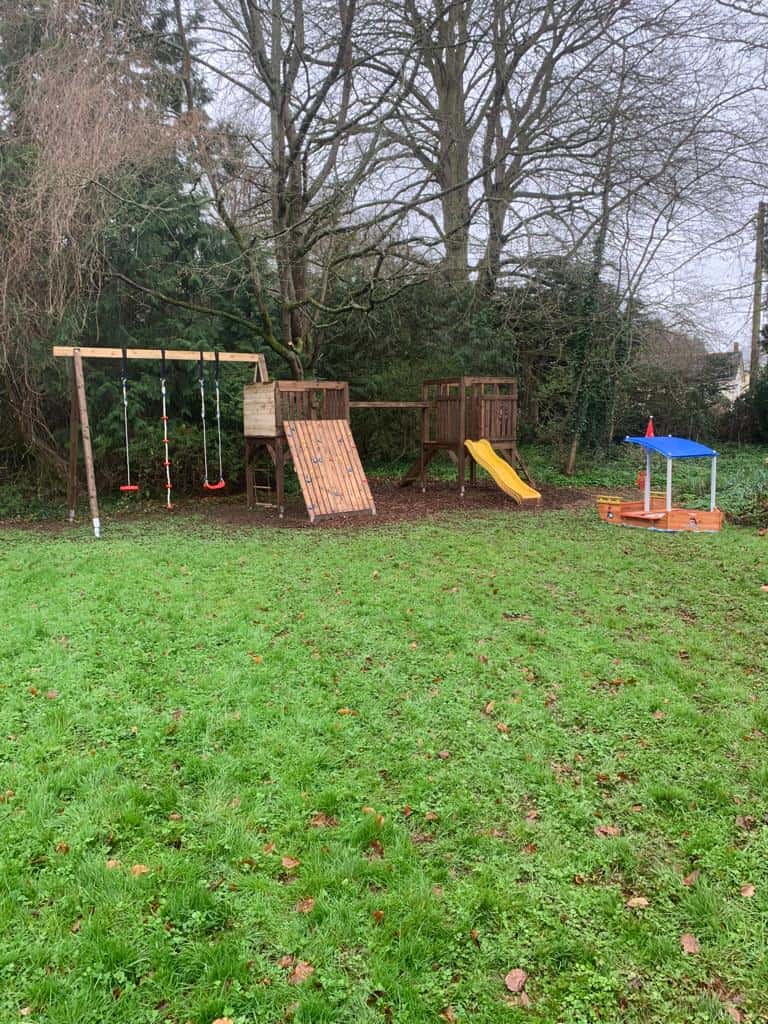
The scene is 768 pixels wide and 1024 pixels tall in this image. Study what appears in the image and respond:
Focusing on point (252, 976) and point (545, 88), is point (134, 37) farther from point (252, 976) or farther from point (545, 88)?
point (252, 976)

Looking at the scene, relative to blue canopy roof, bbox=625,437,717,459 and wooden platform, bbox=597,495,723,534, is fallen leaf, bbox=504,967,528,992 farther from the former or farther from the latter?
wooden platform, bbox=597,495,723,534

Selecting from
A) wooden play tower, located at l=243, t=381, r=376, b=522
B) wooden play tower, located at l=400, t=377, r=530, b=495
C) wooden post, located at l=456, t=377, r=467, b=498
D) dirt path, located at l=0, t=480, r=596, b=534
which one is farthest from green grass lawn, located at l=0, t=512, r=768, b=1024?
wooden play tower, located at l=400, t=377, r=530, b=495

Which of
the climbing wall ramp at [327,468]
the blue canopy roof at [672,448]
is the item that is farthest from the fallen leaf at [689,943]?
the climbing wall ramp at [327,468]

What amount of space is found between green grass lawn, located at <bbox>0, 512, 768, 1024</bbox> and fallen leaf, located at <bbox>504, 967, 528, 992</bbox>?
0.02 m

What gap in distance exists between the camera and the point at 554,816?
107 inches

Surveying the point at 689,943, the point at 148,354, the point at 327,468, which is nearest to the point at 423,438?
the point at 327,468

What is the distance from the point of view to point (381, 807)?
2766mm

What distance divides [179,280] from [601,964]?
36.6 ft

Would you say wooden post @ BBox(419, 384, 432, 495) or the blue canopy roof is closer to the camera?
the blue canopy roof

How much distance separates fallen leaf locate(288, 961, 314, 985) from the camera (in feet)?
6.39

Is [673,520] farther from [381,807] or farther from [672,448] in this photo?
[381,807]

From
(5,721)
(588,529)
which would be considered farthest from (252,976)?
(588,529)

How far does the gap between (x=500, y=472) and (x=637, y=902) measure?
8631 millimetres

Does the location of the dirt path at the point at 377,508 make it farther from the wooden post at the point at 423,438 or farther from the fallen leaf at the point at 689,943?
the fallen leaf at the point at 689,943
